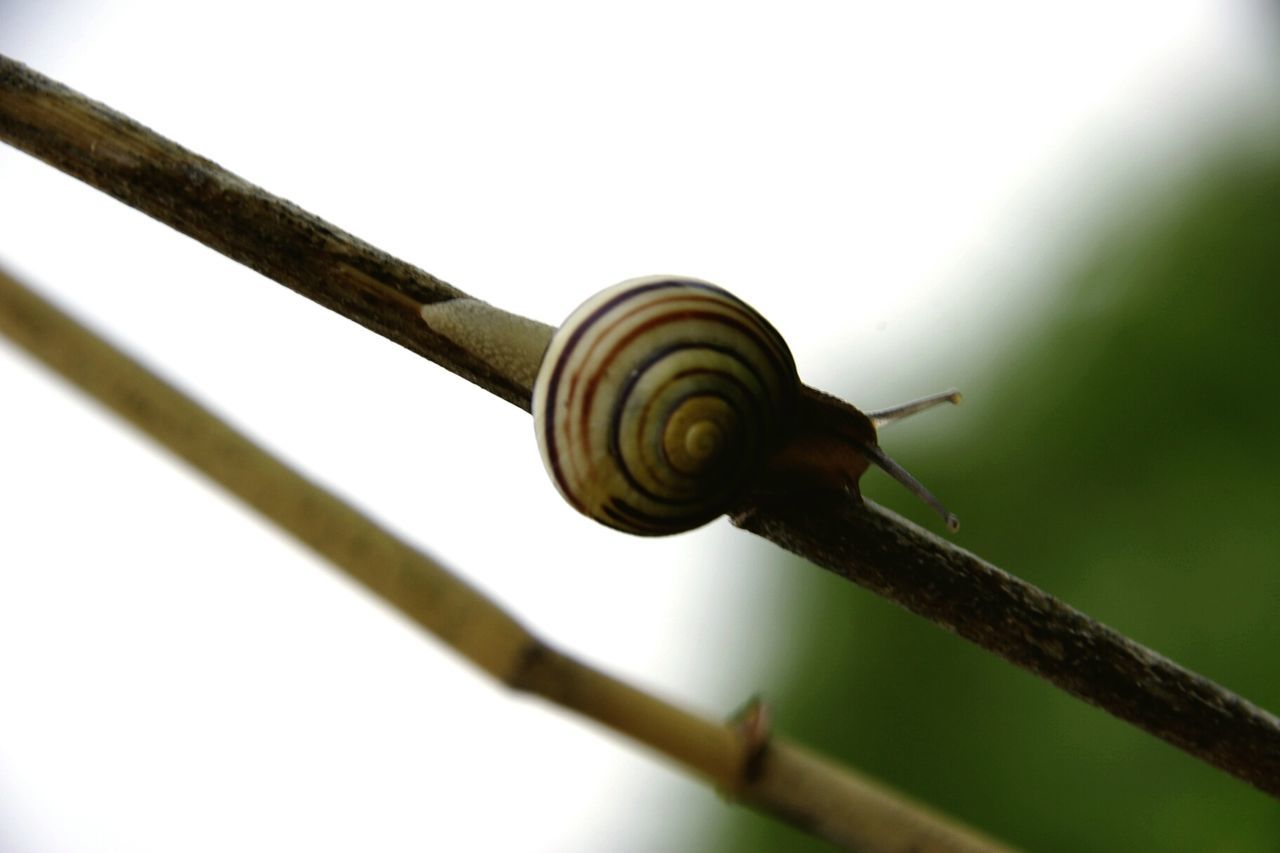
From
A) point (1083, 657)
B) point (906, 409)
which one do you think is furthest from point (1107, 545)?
point (1083, 657)

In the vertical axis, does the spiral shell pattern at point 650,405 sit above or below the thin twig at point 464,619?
below

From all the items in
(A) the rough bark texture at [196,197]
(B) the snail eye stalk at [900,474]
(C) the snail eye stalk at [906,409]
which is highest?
(A) the rough bark texture at [196,197]

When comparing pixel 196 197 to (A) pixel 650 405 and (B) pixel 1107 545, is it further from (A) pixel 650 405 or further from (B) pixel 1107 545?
(B) pixel 1107 545

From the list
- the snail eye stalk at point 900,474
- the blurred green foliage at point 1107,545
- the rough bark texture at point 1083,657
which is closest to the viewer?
the rough bark texture at point 1083,657

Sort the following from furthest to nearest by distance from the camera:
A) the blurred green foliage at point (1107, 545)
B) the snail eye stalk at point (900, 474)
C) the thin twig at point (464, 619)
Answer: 1. the blurred green foliage at point (1107, 545)
2. the snail eye stalk at point (900, 474)
3. the thin twig at point (464, 619)

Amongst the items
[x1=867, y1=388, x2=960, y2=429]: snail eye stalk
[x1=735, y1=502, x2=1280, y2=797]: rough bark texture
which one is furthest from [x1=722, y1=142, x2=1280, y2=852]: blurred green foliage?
→ [x1=735, y1=502, x2=1280, y2=797]: rough bark texture

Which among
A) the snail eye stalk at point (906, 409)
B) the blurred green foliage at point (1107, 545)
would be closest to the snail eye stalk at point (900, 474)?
the snail eye stalk at point (906, 409)

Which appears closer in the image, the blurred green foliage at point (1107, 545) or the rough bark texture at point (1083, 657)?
the rough bark texture at point (1083, 657)

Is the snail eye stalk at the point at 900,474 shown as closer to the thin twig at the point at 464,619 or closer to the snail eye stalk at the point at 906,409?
the snail eye stalk at the point at 906,409

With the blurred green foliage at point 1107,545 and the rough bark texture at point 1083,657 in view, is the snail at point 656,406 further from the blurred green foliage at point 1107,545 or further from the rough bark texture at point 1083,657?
→ the blurred green foliage at point 1107,545
